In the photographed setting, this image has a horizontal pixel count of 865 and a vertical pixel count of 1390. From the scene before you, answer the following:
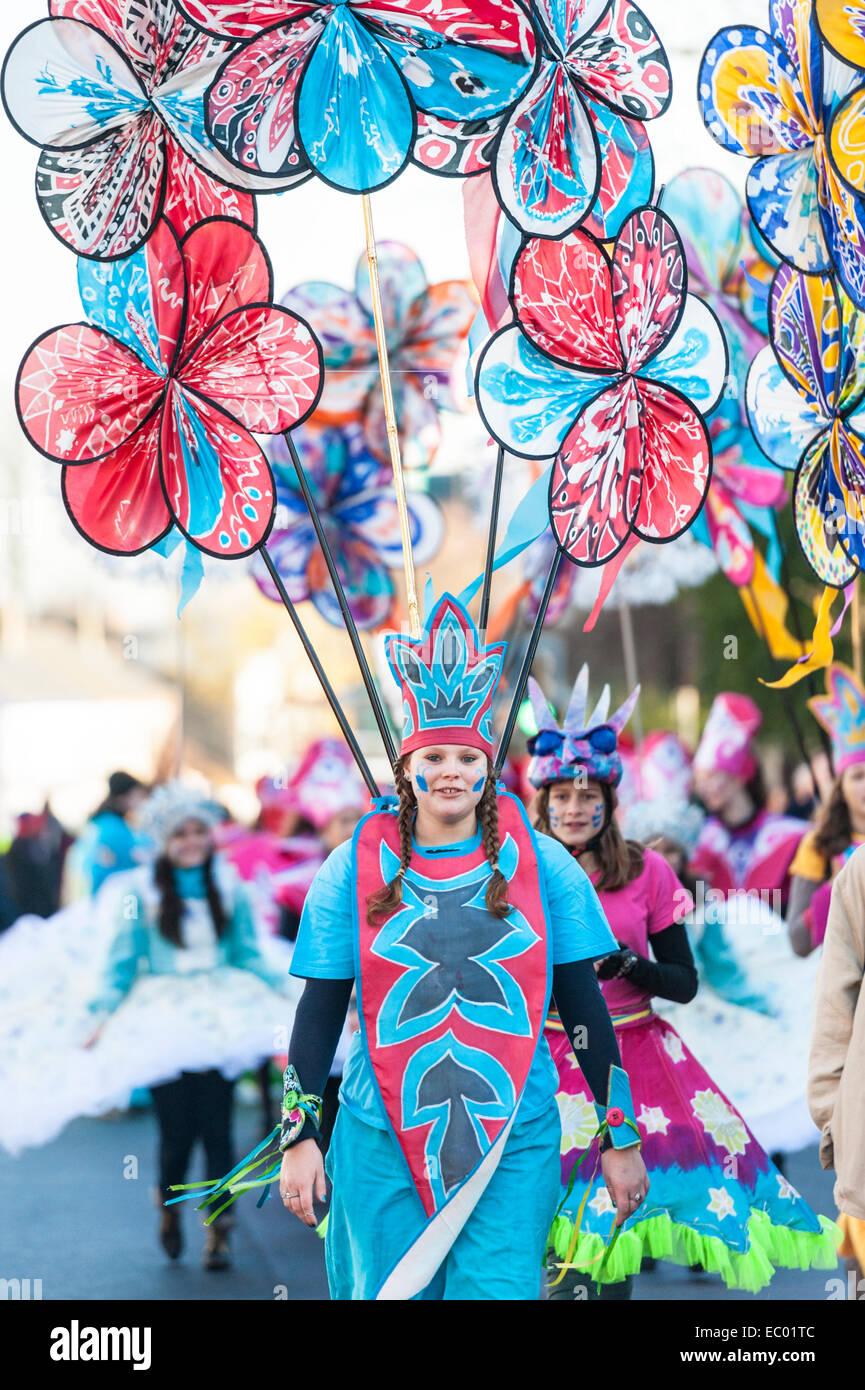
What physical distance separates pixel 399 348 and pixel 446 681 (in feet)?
4.02

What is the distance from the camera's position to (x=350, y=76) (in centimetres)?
274

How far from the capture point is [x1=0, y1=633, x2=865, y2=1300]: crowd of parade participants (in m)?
2.46

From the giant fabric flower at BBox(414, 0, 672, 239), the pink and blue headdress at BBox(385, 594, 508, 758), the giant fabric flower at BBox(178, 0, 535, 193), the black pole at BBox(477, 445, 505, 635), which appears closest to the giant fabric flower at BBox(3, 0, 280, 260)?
the giant fabric flower at BBox(178, 0, 535, 193)

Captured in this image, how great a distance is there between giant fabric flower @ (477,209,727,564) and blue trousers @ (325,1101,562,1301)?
46.7 inches

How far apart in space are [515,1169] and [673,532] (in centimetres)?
126

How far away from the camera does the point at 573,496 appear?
2.94 meters

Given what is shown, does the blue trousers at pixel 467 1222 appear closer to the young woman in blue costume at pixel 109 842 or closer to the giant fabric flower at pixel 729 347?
the young woman in blue costume at pixel 109 842

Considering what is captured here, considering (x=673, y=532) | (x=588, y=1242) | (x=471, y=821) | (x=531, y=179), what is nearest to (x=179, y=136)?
(x=531, y=179)

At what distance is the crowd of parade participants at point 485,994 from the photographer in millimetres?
2457

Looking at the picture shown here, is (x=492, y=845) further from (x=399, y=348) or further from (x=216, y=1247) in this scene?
(x=399, y=348)

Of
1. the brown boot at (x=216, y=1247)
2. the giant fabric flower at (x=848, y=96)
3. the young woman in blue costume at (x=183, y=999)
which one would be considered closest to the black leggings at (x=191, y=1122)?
the young woman in blue costume at (x=183, y=999)

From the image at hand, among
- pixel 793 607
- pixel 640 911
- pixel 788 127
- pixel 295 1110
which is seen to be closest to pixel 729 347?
pixel 788 127

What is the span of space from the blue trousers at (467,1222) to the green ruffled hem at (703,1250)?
53 cm
